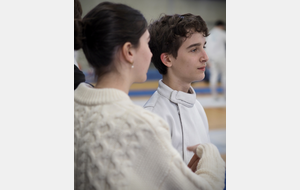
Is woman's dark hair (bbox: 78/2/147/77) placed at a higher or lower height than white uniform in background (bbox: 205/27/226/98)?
higher

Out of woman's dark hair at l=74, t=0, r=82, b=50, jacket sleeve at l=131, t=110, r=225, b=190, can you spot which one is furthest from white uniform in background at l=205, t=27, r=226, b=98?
woman's dark hair at l=74, t=0, r=82, b=50

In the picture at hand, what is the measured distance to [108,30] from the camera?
2.83 ft

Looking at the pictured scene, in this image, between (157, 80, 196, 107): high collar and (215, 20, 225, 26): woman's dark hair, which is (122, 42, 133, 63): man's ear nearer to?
(157, 80, 196, 107): high collar

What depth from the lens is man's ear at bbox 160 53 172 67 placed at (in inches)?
41.4

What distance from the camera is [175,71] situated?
3.47 ft

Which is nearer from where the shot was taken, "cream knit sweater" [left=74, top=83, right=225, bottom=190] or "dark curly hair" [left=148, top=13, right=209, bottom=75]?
"cream knit sweater" [left=74, top=83, right=225, bottom=190]

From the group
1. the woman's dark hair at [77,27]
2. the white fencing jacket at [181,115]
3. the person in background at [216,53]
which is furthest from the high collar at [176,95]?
the woman's dark hair at [77,27]

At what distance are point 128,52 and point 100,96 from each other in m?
0.17

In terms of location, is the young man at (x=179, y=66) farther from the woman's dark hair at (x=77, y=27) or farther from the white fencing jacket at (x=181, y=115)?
the woman's dark hair at (x=77, y=27)

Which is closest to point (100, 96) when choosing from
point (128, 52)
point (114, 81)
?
point (114, 81)

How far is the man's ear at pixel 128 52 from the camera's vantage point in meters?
0.88

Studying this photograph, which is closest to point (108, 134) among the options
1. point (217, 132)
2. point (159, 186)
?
point (159, 186)

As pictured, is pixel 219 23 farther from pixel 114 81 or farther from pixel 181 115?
pixel 114 81

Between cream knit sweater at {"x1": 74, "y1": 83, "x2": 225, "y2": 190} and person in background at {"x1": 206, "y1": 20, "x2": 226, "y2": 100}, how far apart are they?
39 cm
